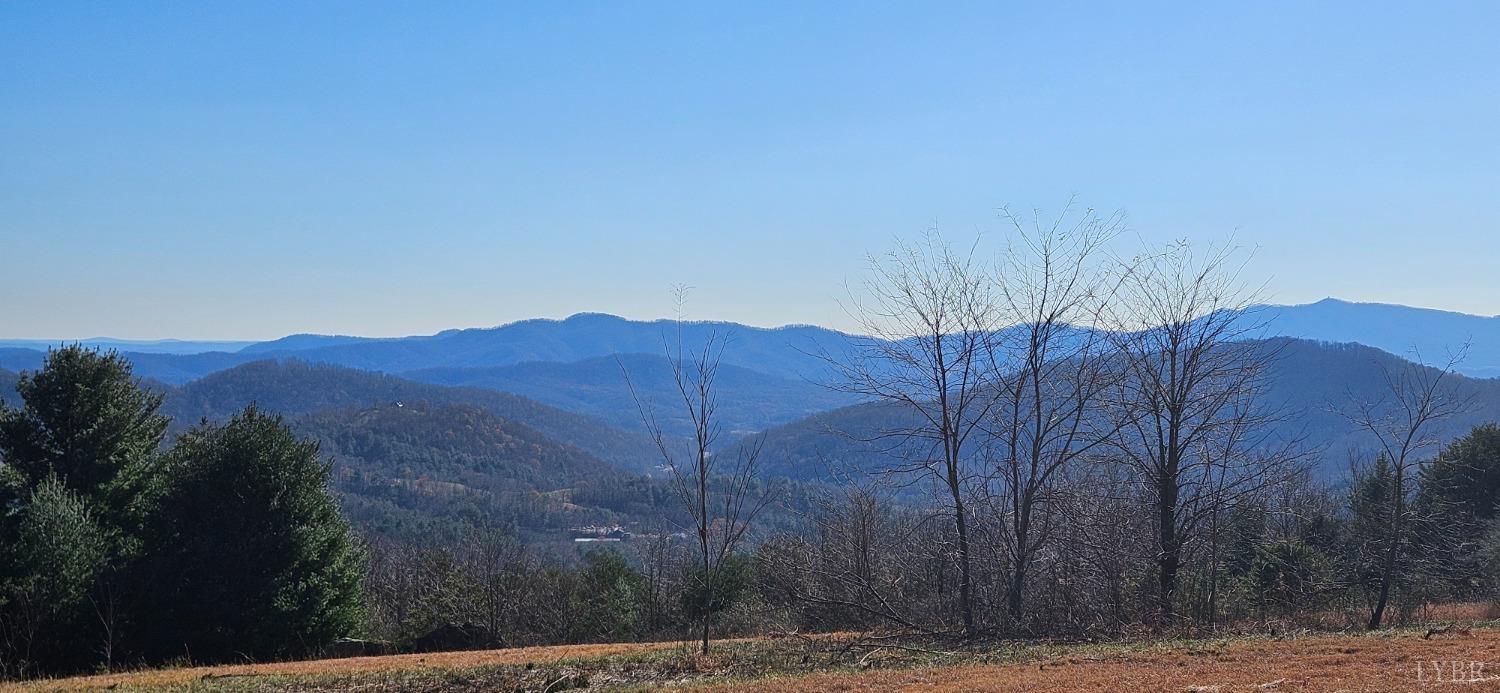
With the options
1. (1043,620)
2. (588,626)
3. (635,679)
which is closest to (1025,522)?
(1043,620)

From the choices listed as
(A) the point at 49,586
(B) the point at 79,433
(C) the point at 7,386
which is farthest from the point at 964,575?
(C) the point at 7,386

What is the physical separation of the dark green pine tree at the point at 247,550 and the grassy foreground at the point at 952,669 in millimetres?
9855

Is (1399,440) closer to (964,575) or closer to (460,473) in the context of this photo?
(964,575)

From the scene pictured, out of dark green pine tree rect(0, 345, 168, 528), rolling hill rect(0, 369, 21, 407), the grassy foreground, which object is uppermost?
rolling hill rect(0, 369, 21, 407)

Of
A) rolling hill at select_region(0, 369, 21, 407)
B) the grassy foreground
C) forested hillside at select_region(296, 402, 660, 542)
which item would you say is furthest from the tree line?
rolling hill at select_region(0, 369, 21, 407)

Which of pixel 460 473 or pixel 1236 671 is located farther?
pixel 460 473

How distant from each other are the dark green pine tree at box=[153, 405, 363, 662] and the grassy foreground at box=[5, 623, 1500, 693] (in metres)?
9.85

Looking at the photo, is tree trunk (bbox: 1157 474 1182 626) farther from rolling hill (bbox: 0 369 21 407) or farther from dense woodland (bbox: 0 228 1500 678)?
rolling hill (bbox: 0 369 21 407)

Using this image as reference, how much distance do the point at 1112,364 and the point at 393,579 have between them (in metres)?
46.7

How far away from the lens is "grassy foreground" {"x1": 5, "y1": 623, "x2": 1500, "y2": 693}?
875 centimetres

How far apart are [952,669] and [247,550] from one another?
20.7 metres

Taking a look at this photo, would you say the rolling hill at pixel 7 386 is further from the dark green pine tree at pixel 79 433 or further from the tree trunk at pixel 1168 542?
the tree trunk at pixel 1168 542

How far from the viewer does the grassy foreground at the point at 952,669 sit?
8.75 m

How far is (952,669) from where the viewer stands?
11.0 meters
